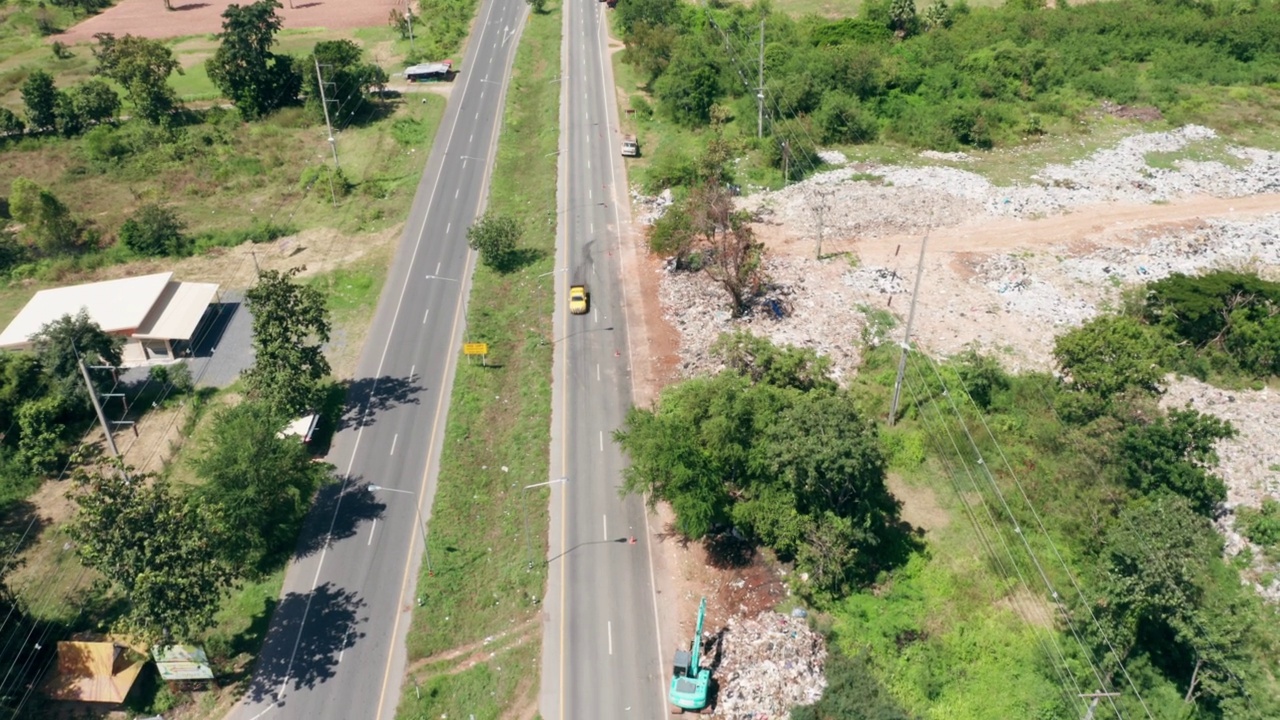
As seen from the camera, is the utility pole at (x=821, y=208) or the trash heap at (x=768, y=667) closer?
the trash heap at (x=768, y=667)

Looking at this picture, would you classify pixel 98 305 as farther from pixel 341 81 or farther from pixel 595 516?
pixel 341 81

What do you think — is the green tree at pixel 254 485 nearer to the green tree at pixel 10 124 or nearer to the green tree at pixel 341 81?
the green tree at pixel 341 81

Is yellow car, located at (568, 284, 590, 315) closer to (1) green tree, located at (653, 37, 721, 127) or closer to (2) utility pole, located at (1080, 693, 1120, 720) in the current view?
(1) green tree, located at (653, 37, 721, 127)

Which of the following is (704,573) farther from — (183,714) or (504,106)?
(504,106)

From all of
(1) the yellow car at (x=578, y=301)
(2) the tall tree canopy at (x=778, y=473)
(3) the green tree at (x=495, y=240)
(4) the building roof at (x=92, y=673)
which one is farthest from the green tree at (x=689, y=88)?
(4) the building roof at (x=92, y=673)

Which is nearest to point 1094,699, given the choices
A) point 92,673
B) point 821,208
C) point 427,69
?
point 821,208

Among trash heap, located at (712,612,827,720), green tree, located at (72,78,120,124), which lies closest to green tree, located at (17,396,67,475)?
trash heap, located at (712,612,827,720)
